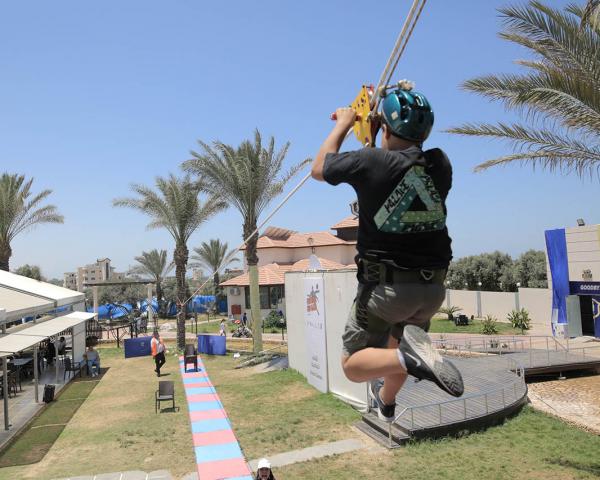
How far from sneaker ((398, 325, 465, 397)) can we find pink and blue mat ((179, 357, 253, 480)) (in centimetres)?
856

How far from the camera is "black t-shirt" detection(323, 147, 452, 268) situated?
8.60 feet

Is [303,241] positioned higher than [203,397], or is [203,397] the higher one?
[303,241]

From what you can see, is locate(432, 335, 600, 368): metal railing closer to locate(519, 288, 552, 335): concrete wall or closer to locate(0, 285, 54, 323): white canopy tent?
locate(519, 288, 552, 335): concrete wall

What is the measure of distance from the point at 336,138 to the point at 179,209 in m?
25.4

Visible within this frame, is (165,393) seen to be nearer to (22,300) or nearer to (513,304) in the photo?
(22,300)

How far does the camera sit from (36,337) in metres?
15.4

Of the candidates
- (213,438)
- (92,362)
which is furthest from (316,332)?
(92,362)

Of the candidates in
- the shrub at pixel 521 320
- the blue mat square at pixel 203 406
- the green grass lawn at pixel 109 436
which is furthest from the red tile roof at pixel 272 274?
the blue mat square at pixel 203 406

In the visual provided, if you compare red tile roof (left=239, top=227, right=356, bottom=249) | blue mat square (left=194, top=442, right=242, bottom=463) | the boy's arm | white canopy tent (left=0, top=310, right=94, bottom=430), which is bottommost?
blue mat square (left=194, top=442, right=242, bottom=463)

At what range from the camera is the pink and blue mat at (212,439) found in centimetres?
1022

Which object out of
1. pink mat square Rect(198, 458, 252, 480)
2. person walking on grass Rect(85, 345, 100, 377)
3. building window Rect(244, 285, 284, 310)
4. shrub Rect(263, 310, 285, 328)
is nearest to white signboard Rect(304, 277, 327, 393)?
pink mat square Rect(198, 458, 252, 480)

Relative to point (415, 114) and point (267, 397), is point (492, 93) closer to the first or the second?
point (415, 114)

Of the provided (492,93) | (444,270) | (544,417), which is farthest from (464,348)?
(444,270)

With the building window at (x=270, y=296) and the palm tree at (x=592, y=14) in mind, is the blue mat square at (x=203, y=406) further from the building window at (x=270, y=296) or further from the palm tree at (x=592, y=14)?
the building window at (x=270, y=296)
